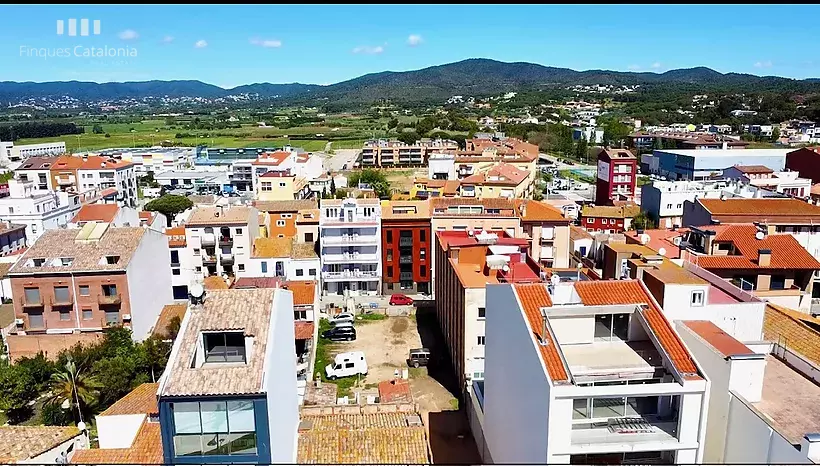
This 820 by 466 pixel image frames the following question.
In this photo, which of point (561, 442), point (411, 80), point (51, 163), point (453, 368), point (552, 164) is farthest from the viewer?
point (411, 80)

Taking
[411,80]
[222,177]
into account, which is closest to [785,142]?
[222,177]

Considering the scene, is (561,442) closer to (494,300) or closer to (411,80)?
(494,300)

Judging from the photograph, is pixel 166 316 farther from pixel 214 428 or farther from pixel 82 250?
pixel 214 428

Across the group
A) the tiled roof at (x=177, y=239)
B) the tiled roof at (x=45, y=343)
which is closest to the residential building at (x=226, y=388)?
the tiled roof at (x=45, y=343)

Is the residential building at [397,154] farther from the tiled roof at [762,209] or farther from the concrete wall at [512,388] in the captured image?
the concrete wall at [512,388]

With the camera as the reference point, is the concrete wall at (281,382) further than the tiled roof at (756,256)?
No

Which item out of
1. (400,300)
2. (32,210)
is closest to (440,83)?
(32,210)
